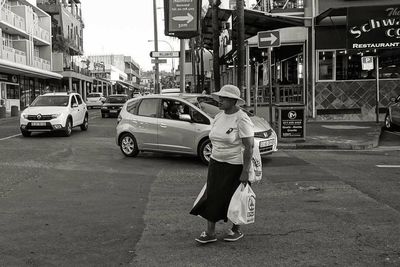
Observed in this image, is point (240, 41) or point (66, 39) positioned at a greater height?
point (66, 39)

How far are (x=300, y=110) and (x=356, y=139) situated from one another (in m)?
2.04

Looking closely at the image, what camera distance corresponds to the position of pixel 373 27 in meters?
18.7

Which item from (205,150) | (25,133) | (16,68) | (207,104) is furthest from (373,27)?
(16,68)

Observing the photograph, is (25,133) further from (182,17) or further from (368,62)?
(368,62)

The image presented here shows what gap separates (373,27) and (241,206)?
1599 cm

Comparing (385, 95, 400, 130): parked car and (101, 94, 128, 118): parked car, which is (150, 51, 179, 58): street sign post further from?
(385, 95, 400, 130): parked car

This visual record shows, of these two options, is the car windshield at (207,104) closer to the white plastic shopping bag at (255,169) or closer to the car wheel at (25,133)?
the white plastic shopping bag at (255,169)

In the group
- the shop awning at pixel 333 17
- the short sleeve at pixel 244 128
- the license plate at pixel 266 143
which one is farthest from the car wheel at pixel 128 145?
the shop awning at pixel 333 17

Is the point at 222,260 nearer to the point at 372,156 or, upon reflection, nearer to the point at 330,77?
the point at 372,156

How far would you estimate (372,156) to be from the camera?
Answer: 11719 millimetres

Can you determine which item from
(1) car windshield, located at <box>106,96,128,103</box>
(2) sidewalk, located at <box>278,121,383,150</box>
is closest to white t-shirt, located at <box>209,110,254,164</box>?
(2) sidewalk, located at <box>278,121,383,150</box>

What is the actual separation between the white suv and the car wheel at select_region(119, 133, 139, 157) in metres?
5.71

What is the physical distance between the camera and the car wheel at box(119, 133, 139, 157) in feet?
39.1

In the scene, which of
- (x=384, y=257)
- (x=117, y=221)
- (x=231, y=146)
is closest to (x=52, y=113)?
(x=117, y=221)
